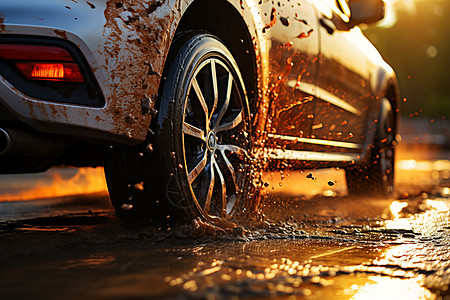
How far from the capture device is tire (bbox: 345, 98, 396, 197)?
6.53m

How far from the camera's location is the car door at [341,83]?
188 inches

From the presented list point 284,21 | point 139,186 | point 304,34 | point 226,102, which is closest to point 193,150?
point 226,102

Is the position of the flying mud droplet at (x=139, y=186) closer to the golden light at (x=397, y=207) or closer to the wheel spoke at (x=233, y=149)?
the wheel spoke at (x=233, y=149)

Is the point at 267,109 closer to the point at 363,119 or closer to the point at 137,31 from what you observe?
the point at 137,31

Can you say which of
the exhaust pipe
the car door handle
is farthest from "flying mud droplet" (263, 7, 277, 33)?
the exhaust pipe

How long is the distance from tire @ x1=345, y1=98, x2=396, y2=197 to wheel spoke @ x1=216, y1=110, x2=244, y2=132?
9.47 feet

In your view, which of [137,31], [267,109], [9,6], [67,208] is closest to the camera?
[9,6]

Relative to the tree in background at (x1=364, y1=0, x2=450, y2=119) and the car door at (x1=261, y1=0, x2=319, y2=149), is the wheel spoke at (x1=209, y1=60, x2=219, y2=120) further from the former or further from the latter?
the tree in background at (x1=364, y1=0, x2=450, y2=119)

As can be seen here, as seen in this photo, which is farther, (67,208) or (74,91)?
(67,208)

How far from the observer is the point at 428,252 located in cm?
306

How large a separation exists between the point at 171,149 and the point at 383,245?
1.15 m

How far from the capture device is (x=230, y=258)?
2.68m

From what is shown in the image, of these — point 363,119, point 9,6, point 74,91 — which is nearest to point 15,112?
point 74,91

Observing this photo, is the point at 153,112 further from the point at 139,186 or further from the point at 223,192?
the point at 223,192
